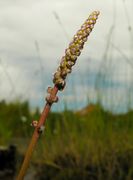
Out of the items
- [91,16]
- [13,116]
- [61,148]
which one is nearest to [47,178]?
[61,148]

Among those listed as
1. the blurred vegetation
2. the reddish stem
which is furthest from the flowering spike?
the blurred vegetation

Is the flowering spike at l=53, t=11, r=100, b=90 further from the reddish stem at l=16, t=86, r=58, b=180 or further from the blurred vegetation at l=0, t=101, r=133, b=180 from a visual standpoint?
the blurred vegetation at l=0, t=101, r=133, b=180

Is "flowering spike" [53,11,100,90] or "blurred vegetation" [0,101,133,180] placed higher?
"blurred vegetation" [0,101,133,180]

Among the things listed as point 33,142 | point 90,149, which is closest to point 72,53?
point 33,142

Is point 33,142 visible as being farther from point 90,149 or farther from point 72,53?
point 90,149

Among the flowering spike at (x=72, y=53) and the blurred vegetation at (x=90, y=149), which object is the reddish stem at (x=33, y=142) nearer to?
the flowering spike at (x=72, y=53)
